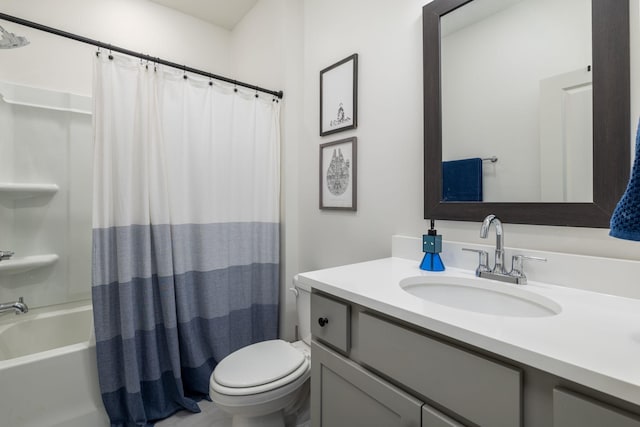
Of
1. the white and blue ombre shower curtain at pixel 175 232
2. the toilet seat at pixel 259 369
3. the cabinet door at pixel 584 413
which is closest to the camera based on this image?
the cabinet door at pixel 584 413

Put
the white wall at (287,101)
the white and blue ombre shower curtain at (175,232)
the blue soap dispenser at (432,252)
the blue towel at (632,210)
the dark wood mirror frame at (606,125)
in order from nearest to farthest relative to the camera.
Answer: the blue towel at (632,210) < the dark wood mirror frame at (606,125) < the blue soap dispenser at (432,252) < the white and blue ombre shower curtain at (175,232) < the white wall at (287,101)

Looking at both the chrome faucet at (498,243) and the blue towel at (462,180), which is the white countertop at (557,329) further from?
the blue towel at (462,180)

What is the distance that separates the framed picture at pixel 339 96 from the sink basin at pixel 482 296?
939 millimetres

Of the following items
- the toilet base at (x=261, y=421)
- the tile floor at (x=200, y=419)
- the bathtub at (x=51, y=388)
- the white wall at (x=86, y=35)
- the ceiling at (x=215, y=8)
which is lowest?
the tile floor at (x=200, y=419)

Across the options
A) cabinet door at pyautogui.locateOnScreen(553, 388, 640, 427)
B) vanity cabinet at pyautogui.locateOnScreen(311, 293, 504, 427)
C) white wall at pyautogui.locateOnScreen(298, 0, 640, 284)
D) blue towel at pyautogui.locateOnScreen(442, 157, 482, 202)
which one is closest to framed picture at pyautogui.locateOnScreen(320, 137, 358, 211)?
white wall at pyautogui.locateOnScreen(298, 0, 640, 284)

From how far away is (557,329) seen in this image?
610 mm

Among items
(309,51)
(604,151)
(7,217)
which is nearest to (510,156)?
(604,151)

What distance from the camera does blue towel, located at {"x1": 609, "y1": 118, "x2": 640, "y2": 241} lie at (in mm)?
542

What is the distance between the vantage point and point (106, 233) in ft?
4.67

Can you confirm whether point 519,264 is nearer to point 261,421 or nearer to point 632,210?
point 632,210

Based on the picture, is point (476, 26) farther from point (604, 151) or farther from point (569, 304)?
point (569, 304)

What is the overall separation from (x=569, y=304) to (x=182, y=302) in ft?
5.56

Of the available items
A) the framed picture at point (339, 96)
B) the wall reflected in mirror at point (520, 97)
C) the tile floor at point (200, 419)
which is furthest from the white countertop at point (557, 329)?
the tile floor at point (200, 419)

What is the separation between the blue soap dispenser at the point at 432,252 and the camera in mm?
1128
